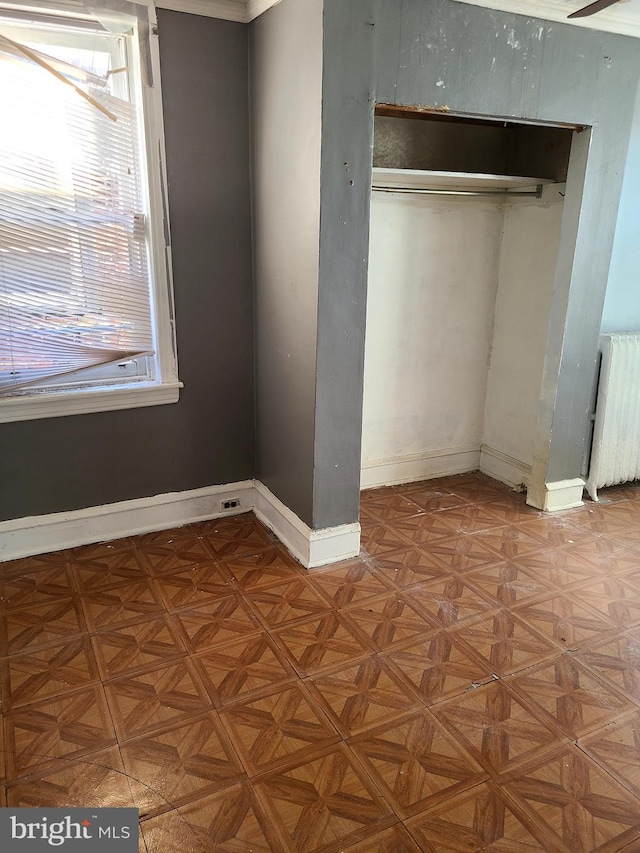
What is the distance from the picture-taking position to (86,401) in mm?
2762

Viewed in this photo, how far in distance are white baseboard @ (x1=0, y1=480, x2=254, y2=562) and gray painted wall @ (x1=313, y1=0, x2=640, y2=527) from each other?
0.69 meters

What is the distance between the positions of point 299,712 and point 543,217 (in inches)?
106

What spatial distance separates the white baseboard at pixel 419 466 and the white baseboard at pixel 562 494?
577 millimetres

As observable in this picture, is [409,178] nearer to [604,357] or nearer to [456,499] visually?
[604,357]

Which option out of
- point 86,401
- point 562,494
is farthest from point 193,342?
point 562,494

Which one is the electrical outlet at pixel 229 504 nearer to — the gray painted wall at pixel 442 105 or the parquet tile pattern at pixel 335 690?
the parquet tile pattern at pixel 335 690

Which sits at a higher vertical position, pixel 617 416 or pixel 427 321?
pixel 427 321

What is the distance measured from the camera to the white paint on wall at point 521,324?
3.32 metres

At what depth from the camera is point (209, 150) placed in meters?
2.76

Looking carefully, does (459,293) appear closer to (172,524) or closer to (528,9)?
(528,9)

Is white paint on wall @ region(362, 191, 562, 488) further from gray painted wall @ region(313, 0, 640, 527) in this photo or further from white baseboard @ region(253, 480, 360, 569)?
white baseboard @ region(253, 480, 360, 569)

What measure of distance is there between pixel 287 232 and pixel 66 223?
0.90 metres

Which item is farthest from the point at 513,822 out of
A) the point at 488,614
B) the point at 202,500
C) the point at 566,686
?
the point at 202,500

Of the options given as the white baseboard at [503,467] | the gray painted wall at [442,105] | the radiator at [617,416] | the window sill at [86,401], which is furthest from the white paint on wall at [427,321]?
the window sill at [86,401]
